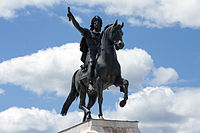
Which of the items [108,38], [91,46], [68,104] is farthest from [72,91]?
[108,38]

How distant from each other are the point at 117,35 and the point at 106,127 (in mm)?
3702

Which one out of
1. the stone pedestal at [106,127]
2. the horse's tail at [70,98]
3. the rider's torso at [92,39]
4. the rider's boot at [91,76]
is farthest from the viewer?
the horse's tail at [70,98]

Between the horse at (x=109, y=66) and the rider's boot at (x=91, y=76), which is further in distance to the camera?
the rider's boot at (x=91, y=76)

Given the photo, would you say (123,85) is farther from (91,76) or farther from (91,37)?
(91,37)

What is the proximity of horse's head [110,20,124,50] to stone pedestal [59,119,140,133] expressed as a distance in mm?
3012

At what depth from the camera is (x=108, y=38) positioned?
59.3ft

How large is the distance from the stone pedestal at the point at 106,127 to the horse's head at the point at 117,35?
3.01 m

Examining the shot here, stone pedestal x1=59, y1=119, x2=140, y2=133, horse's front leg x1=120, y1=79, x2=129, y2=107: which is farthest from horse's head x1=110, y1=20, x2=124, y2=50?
stone pedestal x1=59, y1=119, x2=140, y2=133

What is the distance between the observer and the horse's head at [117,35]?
1745 cm

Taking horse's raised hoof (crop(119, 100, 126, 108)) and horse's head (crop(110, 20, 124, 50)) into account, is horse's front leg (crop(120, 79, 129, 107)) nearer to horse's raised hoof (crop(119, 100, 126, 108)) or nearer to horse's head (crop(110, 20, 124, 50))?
horse's raised hoof (crop(119, 100, 126, 108))

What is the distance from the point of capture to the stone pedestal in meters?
16.7

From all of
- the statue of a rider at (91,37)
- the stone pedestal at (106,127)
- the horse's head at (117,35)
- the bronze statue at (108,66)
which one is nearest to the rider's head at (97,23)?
the statue of a rider at (91,37)

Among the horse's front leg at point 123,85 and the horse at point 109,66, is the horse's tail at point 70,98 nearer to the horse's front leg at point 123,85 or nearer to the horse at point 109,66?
the horse at point 109,66

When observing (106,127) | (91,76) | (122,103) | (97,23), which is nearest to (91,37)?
(97,23)
